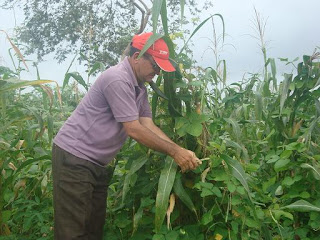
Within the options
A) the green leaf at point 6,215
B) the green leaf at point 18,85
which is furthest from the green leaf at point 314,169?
the green leaf at point 6,215

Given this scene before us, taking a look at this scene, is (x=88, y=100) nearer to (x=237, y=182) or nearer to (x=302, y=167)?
(x=237, y=182)

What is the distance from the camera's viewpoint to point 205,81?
7.85 ft

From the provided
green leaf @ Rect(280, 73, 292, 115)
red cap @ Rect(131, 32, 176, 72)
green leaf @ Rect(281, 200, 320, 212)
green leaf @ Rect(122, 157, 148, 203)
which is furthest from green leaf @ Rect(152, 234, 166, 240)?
green leaf @ Rect(280, 73, 292, 115)

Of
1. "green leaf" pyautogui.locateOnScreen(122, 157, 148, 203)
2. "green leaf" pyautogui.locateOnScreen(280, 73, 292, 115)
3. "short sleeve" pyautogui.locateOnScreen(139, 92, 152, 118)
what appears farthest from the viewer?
"green leaf" pyautogui.locateOnScreen(280, 73, 292, 115)

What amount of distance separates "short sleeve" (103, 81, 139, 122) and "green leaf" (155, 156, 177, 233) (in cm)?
30

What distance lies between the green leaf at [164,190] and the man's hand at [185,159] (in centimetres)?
8

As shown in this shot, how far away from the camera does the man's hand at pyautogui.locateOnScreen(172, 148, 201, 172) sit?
204 cm

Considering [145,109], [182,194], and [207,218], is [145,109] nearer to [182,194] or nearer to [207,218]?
[182,194]

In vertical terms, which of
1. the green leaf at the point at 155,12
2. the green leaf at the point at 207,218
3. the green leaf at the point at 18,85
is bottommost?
the green leaf at the point at 207,218

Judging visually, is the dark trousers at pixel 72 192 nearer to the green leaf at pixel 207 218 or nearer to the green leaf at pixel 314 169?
the green leaf at pixel 207 218

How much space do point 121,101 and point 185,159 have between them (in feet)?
1.44

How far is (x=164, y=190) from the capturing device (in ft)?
6.72

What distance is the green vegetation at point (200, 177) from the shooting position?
2117 mm

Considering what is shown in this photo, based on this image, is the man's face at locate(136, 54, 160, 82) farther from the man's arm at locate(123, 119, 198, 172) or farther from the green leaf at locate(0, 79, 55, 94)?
the green leaf at locate(0, 79, 55, 94)
